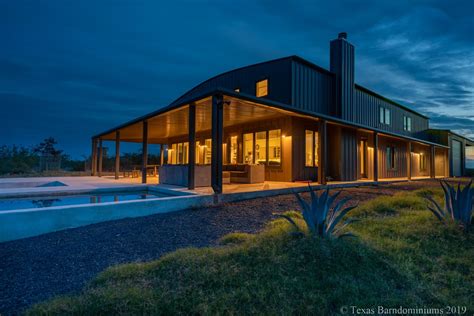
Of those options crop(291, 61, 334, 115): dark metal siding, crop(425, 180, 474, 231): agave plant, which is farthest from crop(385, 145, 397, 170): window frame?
crop(425, 180, 474, 231): agave plant

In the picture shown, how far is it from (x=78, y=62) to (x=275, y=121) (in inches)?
1291

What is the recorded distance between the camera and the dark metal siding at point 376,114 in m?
13.7

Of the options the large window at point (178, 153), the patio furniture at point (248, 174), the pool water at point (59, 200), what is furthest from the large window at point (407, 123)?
the pool water at point (59, 200)

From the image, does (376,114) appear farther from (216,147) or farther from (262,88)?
(216,147)

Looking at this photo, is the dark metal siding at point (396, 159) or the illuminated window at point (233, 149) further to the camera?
the dark metal siding at point (396, 159)

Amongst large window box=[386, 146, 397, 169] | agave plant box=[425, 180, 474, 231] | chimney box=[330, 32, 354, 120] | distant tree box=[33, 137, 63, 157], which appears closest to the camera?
agave plant box=[425, 180, 474, 231]

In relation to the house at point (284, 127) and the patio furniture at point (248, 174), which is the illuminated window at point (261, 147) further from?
the patio furniture at point (248, 174)

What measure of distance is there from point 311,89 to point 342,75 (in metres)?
2.24

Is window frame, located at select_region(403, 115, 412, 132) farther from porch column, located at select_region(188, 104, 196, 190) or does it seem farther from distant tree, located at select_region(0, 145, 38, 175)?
distant tree, located at select_region(0, 145, 38, 175)

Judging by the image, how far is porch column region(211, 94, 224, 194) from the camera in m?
6.17

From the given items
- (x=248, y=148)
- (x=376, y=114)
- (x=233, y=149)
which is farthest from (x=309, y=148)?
(x=376, y=114)

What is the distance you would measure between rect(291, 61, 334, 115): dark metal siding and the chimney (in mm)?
323

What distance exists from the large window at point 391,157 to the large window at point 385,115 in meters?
1.90

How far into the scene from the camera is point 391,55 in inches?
928
